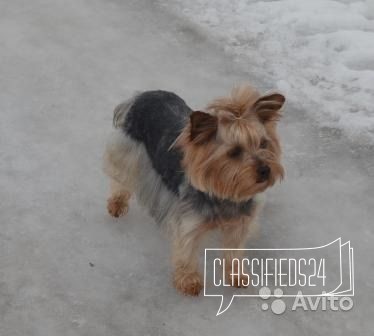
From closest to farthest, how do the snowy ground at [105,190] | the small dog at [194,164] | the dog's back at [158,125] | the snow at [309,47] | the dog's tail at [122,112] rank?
the small dog at [194,164] < the dog's back at [158,125] < the snowy ground at [105,190] < the dog's tail at [122,112] < the snow at [309,47]

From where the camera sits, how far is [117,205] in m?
4.86

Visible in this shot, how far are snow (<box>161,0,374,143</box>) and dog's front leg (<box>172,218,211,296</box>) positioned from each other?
2.05m

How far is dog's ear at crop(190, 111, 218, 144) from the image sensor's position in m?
3.47

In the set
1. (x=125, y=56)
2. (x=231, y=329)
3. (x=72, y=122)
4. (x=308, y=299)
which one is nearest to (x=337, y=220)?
(x=308, y=299)

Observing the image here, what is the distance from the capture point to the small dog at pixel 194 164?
3582 mm

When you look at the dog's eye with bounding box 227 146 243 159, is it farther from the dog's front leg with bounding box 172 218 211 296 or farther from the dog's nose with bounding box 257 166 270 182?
the dog's front leg with bounding box 172 218 211 296

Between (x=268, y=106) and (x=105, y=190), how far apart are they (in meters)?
1.90

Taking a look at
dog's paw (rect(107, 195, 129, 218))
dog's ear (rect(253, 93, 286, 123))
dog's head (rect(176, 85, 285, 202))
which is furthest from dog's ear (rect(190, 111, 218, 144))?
dog's paw (rect(107, 195, 129, 218))

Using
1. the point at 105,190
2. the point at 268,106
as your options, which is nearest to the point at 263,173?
the point at 268,106

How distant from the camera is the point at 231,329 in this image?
13.8 feet

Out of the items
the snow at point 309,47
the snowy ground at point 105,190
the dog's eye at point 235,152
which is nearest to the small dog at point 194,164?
the dog's eye at point 235,152

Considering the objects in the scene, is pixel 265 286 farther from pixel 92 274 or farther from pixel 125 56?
pixel 125 56

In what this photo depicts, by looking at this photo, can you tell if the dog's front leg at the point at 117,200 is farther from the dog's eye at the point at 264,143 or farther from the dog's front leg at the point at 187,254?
the dog's eye at the point at 264,143

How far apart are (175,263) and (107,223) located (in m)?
0.74
